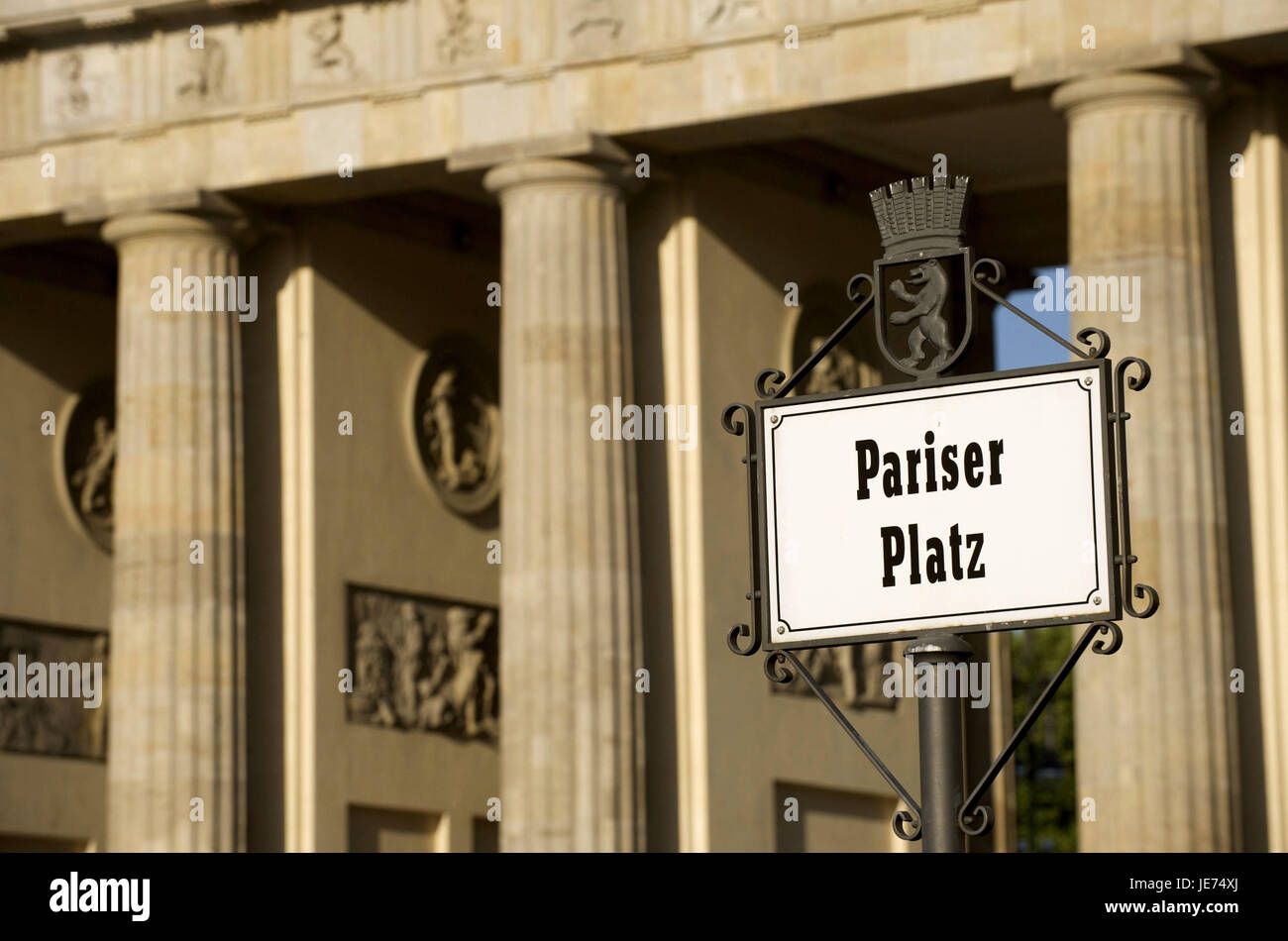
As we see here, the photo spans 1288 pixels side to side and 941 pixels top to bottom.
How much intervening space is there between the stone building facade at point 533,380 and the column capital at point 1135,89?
0.04 m

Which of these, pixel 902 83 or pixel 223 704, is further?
pixel 223 704

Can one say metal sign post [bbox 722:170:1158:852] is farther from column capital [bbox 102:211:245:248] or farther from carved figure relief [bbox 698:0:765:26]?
column capital [bbox 102:211:245:248]

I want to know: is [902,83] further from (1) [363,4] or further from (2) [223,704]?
(2) [223,704]

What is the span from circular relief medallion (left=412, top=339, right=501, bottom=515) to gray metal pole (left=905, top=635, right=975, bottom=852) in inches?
1088

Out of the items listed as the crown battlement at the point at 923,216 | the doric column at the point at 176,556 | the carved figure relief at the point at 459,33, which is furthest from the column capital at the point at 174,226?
the crown battlement at the point at 923,216

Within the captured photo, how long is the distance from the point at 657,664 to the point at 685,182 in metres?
5.46

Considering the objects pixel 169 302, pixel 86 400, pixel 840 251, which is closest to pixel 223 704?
pixel 169 302

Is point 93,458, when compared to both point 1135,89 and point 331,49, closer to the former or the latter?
point 331,49

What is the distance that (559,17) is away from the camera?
89.9 ft

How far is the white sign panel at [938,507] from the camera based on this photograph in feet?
15.7

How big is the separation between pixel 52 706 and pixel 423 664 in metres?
5.13

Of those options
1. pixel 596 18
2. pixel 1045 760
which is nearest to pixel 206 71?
pixel 596 18

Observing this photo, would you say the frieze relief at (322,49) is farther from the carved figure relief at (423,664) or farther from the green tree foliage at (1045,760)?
the green tree foliage at (1045,760)

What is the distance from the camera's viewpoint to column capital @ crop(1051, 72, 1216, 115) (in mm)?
24172
